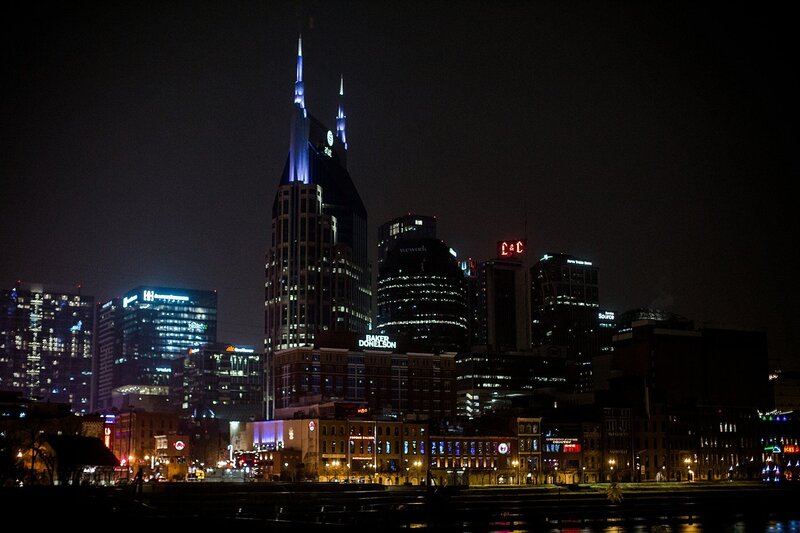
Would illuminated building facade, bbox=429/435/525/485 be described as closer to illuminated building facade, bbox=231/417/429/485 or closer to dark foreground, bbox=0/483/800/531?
illuminated building facade, bbox=231/417/429/485

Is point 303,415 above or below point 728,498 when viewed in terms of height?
above

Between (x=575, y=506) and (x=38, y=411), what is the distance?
10313 centimetres

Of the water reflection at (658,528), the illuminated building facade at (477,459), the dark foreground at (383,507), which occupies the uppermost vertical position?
the illuminated building facade at (477,459)

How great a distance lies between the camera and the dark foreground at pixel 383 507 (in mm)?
100562

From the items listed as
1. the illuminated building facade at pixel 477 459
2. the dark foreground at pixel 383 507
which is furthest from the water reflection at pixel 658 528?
the illuminated building facade at pixel 477 459

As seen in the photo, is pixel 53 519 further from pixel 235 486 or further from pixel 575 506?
pixel 575 506

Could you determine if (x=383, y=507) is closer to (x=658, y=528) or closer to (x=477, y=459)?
(x=658, y=528)

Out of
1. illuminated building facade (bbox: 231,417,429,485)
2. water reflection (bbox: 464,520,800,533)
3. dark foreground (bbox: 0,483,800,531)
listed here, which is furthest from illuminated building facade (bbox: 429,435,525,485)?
water reflection (bbox: 464,520,800,533)

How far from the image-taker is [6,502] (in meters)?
97.4

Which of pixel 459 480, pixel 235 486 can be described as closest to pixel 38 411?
pixel 235 486

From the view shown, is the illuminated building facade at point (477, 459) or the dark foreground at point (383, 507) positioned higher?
the illuminated building facade at point (477, 459)

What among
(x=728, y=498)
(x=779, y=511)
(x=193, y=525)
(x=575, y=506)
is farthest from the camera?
(x=728, y=498)

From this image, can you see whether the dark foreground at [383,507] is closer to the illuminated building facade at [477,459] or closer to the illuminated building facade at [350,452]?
the illuminated building facade at [477,459]

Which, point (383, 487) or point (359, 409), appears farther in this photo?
point (359, 409)
